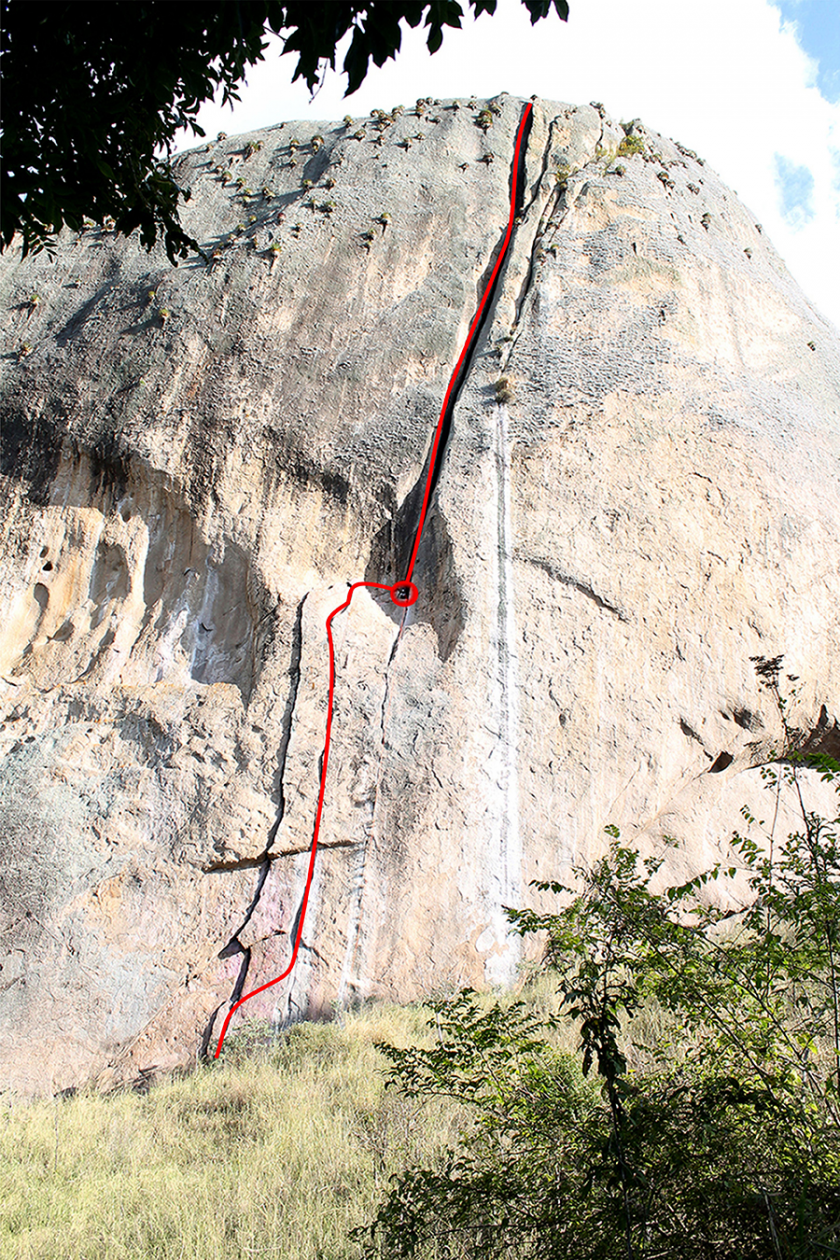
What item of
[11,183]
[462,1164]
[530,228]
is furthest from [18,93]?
[530,228]

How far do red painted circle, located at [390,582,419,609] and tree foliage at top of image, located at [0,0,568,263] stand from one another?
5.23 m

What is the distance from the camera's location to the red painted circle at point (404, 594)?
906cm

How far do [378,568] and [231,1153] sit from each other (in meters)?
5.63

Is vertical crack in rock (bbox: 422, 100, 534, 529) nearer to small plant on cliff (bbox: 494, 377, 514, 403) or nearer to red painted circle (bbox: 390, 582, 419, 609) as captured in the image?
small plant on cliff (bbox: 494, 377, 514, 403)

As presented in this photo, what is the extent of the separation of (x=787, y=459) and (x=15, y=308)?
10019mm

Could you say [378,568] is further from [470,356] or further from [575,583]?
[470,356]

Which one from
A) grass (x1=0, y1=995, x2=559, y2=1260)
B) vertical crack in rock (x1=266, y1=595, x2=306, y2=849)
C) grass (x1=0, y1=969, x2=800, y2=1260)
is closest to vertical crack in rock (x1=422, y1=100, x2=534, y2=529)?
vertical crack in rock (x1=266, y1=595, x2=306, y2=849)

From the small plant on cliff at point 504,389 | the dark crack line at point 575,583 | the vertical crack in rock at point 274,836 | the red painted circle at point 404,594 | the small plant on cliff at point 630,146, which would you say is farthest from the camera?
the small plant on cliff at point 630,146

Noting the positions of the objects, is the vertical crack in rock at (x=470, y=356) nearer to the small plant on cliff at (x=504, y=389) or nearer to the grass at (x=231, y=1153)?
the small plant on cliff at (x=504, y=389)

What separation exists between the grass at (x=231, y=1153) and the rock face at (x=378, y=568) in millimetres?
695

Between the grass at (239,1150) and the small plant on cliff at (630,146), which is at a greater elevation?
the small plant on cliff at (630,146)

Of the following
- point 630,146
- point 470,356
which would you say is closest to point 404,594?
point 470,356

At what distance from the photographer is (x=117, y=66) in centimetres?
376

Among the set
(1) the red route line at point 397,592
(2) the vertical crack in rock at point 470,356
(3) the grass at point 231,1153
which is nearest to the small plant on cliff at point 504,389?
(2) the vertical crack in rock at point 470,356
